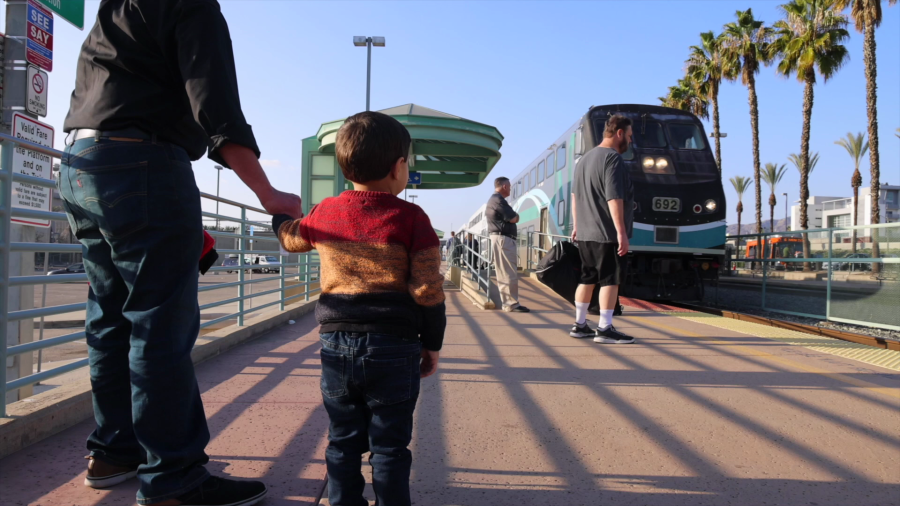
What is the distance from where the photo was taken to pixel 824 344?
18.1 ft

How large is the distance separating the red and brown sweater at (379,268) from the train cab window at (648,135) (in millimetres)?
9437

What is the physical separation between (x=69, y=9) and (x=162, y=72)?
4032 mm

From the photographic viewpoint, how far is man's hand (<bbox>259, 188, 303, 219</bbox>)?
2.02m

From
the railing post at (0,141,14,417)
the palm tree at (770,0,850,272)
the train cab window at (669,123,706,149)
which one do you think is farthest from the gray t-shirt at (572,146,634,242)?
the palm tree at (770,0,850,272)

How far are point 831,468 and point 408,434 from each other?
1.85m

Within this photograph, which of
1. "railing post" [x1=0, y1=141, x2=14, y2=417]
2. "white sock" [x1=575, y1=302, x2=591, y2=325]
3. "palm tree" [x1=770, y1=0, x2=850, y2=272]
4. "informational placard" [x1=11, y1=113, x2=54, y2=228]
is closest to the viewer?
"railing post" [x1=0, y1=141, x2=14, y2=417]

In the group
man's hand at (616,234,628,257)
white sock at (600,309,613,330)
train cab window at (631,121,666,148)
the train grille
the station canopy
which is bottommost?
white sock at (600,309,613,330)

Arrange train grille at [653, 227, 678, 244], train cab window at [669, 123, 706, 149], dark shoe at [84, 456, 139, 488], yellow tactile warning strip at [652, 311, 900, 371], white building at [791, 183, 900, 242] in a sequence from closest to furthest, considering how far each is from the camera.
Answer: dark shoe at [84, 456, 139, 488] → yellow tactile warning strip at [652, 311, 900, 371] → train grille at [653, 227, 678, 244] → train cab window at [669, 123, 706, 149] → white building at [791, 183, 900, 242]

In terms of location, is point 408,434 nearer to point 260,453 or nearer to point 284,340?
point 260,453

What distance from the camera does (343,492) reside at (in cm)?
188

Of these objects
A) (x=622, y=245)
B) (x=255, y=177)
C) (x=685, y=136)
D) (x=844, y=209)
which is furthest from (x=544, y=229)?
(x=844, y=209)

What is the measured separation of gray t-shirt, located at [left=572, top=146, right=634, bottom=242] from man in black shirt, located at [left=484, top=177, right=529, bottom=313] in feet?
8.62

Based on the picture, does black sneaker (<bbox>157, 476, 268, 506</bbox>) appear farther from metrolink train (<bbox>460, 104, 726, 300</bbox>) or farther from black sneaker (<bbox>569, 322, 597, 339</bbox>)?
metrolink train (<bbox>460, 104, 726, 300</bbox>)

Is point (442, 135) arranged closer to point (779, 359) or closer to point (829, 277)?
point (829, 277)
